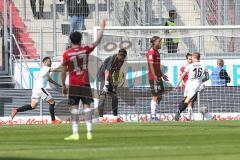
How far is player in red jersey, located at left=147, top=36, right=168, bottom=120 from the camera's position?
25828 millimetres

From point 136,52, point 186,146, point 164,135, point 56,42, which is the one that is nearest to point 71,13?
point 56,42

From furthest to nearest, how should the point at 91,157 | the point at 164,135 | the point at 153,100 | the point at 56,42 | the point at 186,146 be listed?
the point at 56,42
the point at 153,100
the point at 164,135
the point at 186,146
the point at 91,157

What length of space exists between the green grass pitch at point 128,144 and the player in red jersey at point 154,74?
490 centimetres

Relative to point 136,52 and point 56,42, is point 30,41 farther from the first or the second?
point 136,52

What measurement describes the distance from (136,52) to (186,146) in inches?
571

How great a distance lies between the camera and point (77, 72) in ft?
58.3

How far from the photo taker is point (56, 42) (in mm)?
30844

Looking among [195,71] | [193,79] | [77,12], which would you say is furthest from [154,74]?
[77,12]

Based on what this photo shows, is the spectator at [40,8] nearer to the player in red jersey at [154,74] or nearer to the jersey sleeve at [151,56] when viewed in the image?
the player in red jersey at [154,74]

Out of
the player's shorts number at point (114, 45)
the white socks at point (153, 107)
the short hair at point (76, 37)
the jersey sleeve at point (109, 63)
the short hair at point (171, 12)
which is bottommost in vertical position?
the white socks at point (153, 107)

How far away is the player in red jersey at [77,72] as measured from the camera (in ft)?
57.1

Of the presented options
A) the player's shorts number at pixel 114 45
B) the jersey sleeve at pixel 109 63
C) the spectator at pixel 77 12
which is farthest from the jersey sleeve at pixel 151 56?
the spectator at pixel 77 12

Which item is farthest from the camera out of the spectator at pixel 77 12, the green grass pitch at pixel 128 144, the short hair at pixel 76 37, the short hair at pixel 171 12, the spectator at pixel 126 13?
the spectator at pixel 126 13

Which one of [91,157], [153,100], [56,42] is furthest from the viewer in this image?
[56,42]
